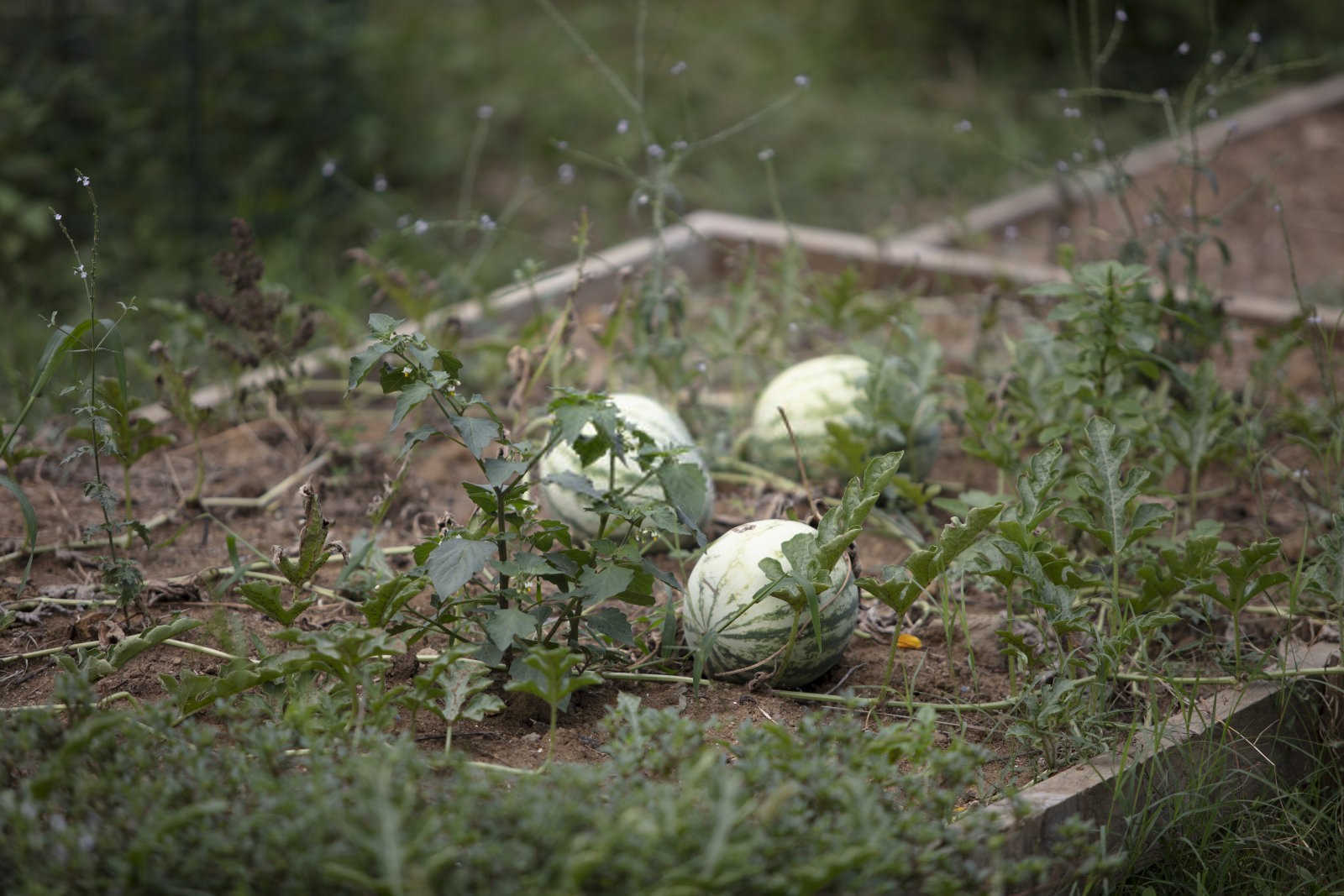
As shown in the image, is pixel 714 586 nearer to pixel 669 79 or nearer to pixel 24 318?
pixel 24 318

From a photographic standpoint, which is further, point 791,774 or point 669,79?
point 669,79

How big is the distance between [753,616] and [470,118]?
5.40m

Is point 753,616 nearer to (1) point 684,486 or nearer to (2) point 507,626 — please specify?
(1) point 684,486

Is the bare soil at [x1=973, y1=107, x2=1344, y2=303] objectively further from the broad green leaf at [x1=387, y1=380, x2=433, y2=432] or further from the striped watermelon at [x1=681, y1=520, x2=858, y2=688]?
the broad green leaf at [x1=387, y1=380, x2=433, y2=432]

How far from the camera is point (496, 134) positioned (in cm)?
724

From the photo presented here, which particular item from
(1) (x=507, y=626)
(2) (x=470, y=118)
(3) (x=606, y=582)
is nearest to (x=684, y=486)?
(3) (x=606, y=582)

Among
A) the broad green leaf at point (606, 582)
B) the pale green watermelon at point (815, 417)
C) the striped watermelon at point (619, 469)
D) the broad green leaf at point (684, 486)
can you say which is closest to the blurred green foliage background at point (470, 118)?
the striped watermelon at point (619, 469)

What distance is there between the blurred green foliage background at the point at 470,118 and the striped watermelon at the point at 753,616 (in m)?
1.01

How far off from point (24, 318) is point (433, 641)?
10.4ft

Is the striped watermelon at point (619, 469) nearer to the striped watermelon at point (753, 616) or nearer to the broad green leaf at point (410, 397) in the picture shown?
the striped watermelon at point (753, 616)

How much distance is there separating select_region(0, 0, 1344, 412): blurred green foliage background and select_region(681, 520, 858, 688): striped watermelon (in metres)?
1.01

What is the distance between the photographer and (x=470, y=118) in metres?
7.10

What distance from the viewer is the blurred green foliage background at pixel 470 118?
5.21 metres

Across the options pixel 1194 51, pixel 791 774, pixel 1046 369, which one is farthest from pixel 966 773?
pixel 1194 51
